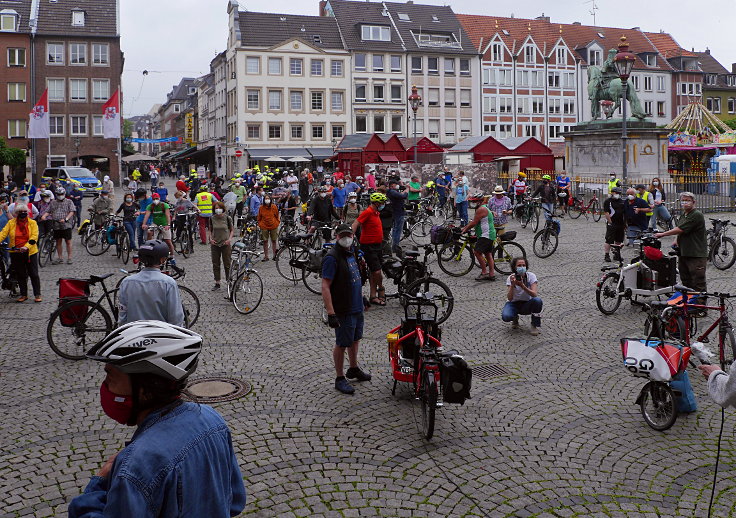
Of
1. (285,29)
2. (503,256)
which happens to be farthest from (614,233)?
(285,29)

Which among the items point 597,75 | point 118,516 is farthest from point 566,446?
point 597,75

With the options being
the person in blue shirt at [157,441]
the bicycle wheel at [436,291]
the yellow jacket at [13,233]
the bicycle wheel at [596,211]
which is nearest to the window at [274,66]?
the bicycle wheel at [596,211]

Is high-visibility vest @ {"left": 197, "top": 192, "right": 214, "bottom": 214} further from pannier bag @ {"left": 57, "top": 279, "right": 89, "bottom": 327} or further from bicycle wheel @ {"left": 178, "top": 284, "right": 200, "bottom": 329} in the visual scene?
pannier bag @ {"left": 57, "top": 279, "right": 89, "bottom": 327}

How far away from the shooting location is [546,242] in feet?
59.1

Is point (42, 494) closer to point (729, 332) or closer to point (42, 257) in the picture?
point (729, 332)

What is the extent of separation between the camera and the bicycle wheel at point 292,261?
14534 millimetres

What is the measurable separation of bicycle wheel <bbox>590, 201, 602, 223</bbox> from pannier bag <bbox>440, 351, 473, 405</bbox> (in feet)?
68.5

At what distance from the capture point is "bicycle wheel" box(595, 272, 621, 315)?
461 inches

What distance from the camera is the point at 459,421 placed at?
7.05 m

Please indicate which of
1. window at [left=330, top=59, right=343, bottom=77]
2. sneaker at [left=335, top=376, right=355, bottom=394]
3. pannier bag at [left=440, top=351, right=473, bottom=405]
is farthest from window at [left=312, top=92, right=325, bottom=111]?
pannier bag at [left=440, top=351, right=473, bottom=405]

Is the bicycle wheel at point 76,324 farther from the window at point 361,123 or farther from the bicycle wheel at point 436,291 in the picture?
the window at point 361,123

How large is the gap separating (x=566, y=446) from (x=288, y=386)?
3.05 m

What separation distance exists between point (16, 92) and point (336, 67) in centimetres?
2617

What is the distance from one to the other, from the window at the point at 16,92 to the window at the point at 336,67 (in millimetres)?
25238
